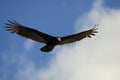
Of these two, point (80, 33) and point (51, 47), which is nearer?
point (51, 47)

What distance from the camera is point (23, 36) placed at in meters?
21.3

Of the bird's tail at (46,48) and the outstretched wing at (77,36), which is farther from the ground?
the outstretched wing at (77,36)

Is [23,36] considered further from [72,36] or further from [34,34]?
[72,36]

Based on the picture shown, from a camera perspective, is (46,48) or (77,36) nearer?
(46,48)

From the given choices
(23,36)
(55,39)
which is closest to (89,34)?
(55,39)

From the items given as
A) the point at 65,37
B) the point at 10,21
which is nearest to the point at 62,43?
the point at 65,37

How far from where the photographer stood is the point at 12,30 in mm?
21141

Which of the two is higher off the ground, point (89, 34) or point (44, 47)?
point (89, 34)

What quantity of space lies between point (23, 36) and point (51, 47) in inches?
63.3

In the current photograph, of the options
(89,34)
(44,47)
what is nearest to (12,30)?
(44,47)

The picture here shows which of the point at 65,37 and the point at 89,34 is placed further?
the point at 89,34

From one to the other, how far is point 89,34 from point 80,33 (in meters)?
1.06

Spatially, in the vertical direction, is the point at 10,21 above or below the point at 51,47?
above

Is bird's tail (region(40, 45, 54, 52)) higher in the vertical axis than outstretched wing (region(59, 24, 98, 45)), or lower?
lower
